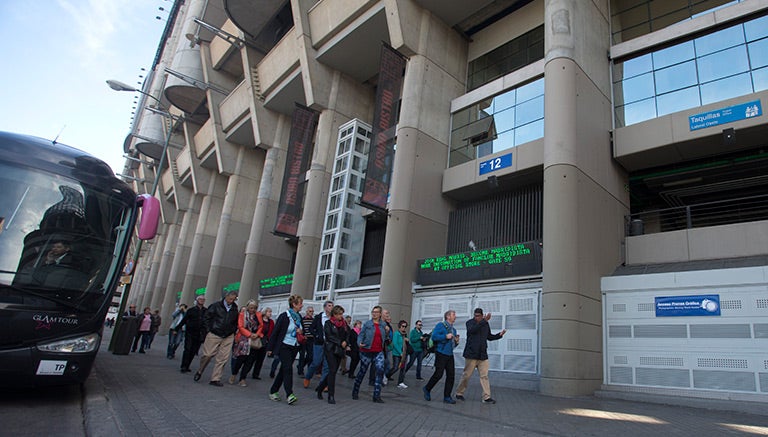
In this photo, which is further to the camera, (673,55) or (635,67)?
(635,67)

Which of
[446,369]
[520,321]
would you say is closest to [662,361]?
[520,321]

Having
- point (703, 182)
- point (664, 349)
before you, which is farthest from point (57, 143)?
point (703, 182)

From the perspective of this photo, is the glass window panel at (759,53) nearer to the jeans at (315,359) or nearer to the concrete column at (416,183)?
the concrete column at (416,183)

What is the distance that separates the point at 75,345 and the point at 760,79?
16061 mm

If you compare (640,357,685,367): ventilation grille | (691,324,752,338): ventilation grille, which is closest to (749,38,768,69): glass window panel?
(691,324,752,338): ventilation grille

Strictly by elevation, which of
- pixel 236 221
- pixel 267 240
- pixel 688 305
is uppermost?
pixel 236 221

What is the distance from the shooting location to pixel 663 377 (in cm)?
1110

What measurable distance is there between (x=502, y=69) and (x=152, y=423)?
18.3 metres

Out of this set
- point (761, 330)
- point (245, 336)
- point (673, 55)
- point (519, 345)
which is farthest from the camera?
point (673, 55)

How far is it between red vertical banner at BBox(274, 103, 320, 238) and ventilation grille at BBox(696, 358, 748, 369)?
60.1 ft

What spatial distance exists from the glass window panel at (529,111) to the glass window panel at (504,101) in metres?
0.55

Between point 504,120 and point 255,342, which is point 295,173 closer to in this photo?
point 504,120

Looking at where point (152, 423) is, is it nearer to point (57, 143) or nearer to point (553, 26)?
point (57, 143)

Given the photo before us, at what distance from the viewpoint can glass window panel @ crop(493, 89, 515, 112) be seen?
17.3m
